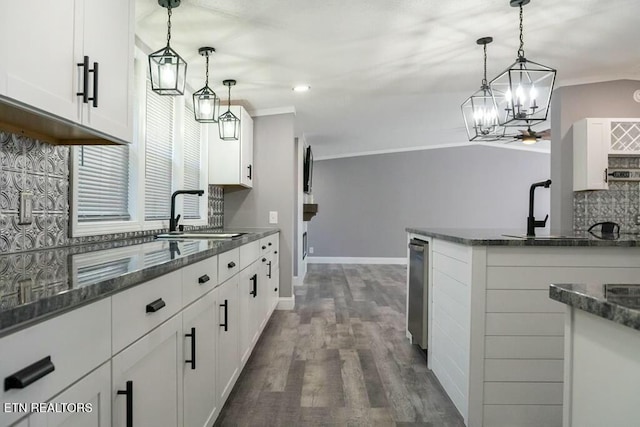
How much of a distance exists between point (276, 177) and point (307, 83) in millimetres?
1157

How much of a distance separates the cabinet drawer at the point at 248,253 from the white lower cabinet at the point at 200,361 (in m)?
0.63

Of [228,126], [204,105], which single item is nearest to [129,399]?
[204,105]

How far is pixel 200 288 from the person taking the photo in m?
1.69

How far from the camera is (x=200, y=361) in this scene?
5.49 ft

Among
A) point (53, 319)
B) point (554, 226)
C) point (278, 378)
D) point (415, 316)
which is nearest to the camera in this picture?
point (53, 319)

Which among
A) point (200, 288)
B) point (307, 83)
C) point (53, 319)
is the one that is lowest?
point (200, 288)

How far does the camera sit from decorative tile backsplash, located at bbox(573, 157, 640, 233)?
159 inches

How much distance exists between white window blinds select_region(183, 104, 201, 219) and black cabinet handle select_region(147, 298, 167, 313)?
229cm

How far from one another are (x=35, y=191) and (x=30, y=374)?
117cm

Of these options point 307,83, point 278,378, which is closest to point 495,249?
point 278,378

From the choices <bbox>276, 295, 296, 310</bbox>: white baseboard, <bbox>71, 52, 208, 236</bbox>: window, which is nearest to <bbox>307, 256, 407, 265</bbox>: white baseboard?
<bbox>276, 295, 296, 310</bbox>: white baseboard

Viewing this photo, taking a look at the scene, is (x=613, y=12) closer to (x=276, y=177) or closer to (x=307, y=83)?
(x=307, y=83)

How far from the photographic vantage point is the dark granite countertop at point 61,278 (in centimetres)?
68

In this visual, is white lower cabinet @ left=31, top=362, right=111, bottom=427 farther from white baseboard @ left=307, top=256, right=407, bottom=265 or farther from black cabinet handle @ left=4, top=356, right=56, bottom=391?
white baseboard @ left=307, top=256, right=407, bottom=265
